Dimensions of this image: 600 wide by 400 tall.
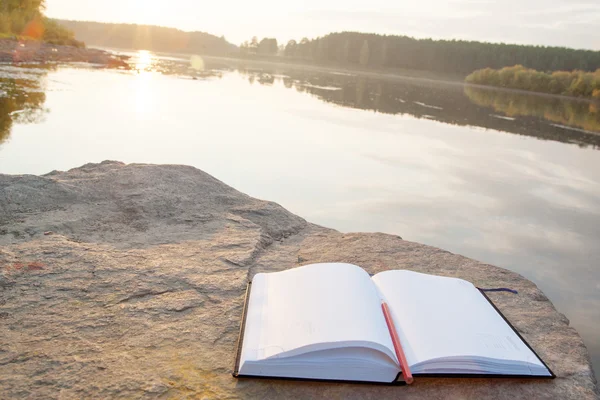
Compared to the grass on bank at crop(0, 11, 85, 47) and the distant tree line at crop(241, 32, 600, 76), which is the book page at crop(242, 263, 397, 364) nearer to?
the grass on bank at crop(0, 11, 85, 47)

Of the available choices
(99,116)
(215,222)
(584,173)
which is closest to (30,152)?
(99,116)

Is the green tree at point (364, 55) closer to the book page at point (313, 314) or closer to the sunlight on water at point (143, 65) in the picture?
the sunlight on water at point (143, 65)

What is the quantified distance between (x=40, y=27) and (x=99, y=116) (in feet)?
77.4

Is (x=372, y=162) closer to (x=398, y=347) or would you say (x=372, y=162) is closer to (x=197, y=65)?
(x=398, y=347)

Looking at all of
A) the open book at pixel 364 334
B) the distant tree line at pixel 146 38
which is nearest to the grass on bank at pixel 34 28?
the open book at pixel 364 334

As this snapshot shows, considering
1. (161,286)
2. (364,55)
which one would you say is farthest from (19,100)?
(364,55)

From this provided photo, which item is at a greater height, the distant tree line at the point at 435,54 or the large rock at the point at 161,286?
the distant tree line at the point at 435,54

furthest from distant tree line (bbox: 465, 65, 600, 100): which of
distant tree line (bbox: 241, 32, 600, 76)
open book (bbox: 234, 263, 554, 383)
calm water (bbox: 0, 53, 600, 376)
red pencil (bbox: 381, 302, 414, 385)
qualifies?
red pencil (bbox: 381, 302, 414, 385)

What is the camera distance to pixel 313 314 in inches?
53.1

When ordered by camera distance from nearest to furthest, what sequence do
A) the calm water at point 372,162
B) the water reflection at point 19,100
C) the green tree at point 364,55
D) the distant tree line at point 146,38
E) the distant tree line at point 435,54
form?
the calm water at point 372,162 < the water reflection at point 19,100 < the distant tree line at point 435,54 < the green tree at point 364,55 < the distant tree line at point 146,38

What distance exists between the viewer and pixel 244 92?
44.8 ft

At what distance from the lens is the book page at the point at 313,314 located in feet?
4.02

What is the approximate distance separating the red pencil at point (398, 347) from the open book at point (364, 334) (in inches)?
0.7

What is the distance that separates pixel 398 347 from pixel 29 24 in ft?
102
